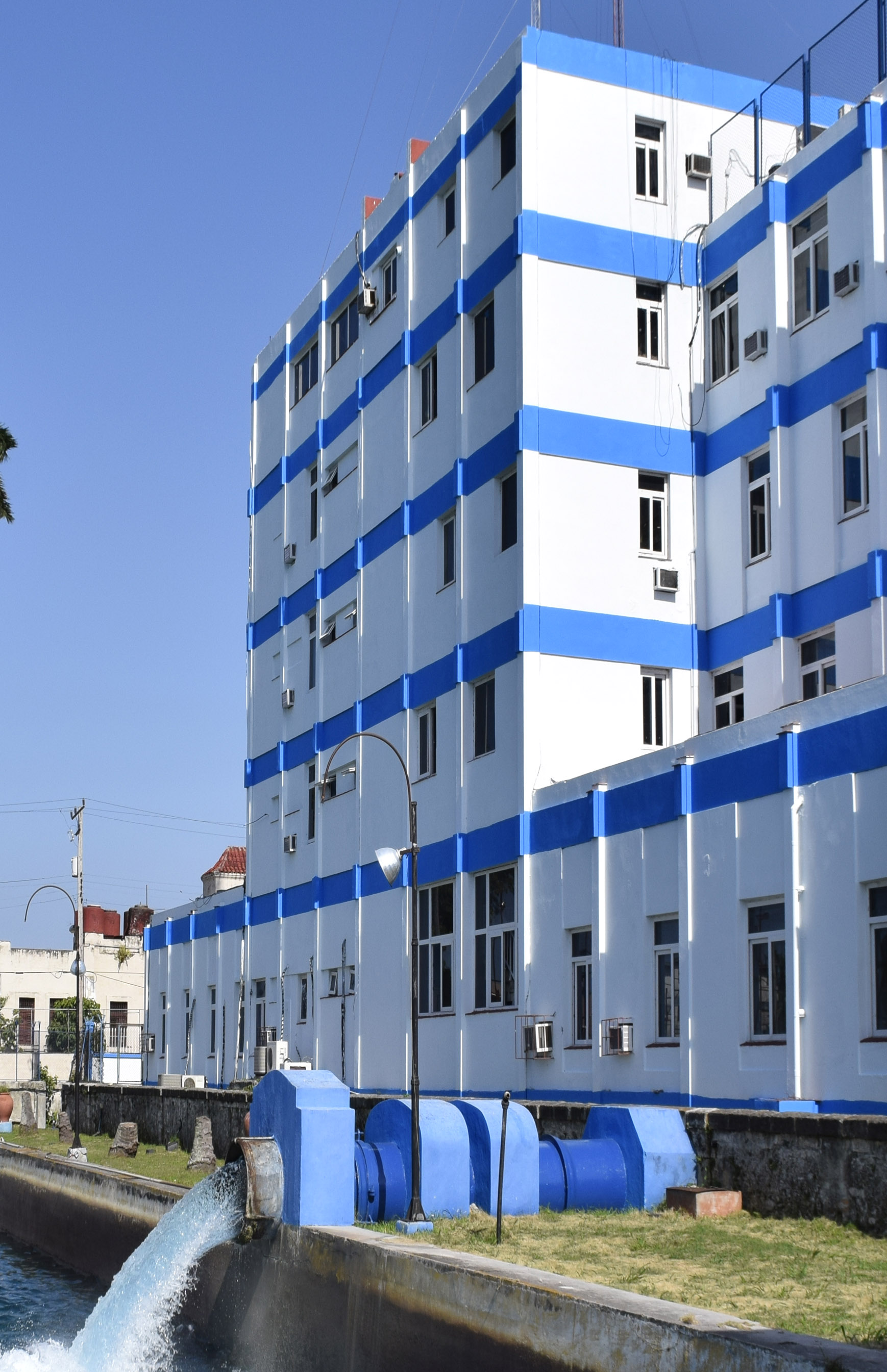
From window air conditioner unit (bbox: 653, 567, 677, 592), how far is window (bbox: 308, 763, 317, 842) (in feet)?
41.8

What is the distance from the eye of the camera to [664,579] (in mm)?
28750

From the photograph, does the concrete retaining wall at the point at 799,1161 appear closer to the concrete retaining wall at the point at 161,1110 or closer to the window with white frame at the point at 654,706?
the window with white frame at the point at 654,706

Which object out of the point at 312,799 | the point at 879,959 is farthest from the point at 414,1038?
the point at 312,799

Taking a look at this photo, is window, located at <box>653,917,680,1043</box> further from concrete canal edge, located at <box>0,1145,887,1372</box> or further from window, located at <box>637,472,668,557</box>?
window, located at <box>637,472,668,557</box>

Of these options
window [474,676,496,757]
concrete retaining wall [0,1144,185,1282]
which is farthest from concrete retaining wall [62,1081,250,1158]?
window [474,676,496,757]

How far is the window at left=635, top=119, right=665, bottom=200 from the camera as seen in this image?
30188 millimetres

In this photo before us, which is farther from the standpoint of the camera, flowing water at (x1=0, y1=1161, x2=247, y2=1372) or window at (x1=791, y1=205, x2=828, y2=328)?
window at (x1=791, y1=205, x2=828, y2=328)

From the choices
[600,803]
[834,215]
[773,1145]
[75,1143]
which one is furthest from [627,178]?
[75,1143]

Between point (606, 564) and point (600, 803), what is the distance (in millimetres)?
5413

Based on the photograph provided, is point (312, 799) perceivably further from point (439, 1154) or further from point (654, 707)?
point (439, 1154)

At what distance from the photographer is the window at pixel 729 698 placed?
92.6ft

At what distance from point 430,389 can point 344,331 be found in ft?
20.5

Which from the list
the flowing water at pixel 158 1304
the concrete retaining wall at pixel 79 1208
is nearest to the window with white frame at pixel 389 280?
the concrete retaining wall at pixel 79 1208

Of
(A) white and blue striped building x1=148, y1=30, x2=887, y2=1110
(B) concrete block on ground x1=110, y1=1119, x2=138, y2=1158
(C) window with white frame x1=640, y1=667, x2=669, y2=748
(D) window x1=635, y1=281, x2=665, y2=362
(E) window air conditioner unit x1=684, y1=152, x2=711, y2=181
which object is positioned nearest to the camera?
(A) white and blue striped building x1=148, y1=30, x2=887, y2=1110
